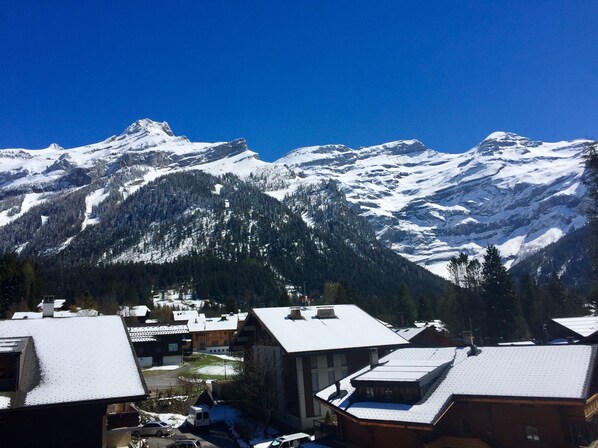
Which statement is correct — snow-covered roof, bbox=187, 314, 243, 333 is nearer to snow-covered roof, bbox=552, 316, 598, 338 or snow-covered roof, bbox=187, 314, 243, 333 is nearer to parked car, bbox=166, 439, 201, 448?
snow-covered roof, bbox=552, 316, 598, 338

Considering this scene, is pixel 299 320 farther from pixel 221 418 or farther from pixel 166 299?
pixel 166 299

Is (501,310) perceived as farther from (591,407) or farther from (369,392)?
(369,392)

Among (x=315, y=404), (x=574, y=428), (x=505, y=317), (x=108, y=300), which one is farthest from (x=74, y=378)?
(x=108, y=300)

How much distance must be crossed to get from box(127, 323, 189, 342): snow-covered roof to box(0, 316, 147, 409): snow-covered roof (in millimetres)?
59789

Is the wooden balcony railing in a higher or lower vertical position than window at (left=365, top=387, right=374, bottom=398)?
lower

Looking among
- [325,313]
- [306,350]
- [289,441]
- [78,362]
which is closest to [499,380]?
A: [289,441]

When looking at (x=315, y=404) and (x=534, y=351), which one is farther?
(x=315, y=404)

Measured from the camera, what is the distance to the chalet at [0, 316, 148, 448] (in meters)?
17.7

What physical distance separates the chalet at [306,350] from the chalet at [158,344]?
145 ft

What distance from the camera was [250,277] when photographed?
183125 mm

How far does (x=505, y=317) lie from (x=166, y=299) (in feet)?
423

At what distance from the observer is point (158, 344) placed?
Answer: 265 ft

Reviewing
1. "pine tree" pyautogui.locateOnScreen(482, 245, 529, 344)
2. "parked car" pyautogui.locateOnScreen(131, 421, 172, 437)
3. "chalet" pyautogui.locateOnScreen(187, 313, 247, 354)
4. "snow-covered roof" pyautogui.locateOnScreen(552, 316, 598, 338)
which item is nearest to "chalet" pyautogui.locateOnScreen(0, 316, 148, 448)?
"parked car" pyautogui.locateOnScreen(131, 421, 172, 437)

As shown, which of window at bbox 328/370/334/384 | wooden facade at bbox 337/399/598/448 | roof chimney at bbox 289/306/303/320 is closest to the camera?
wooden facade at bbox 337/399/598/448
